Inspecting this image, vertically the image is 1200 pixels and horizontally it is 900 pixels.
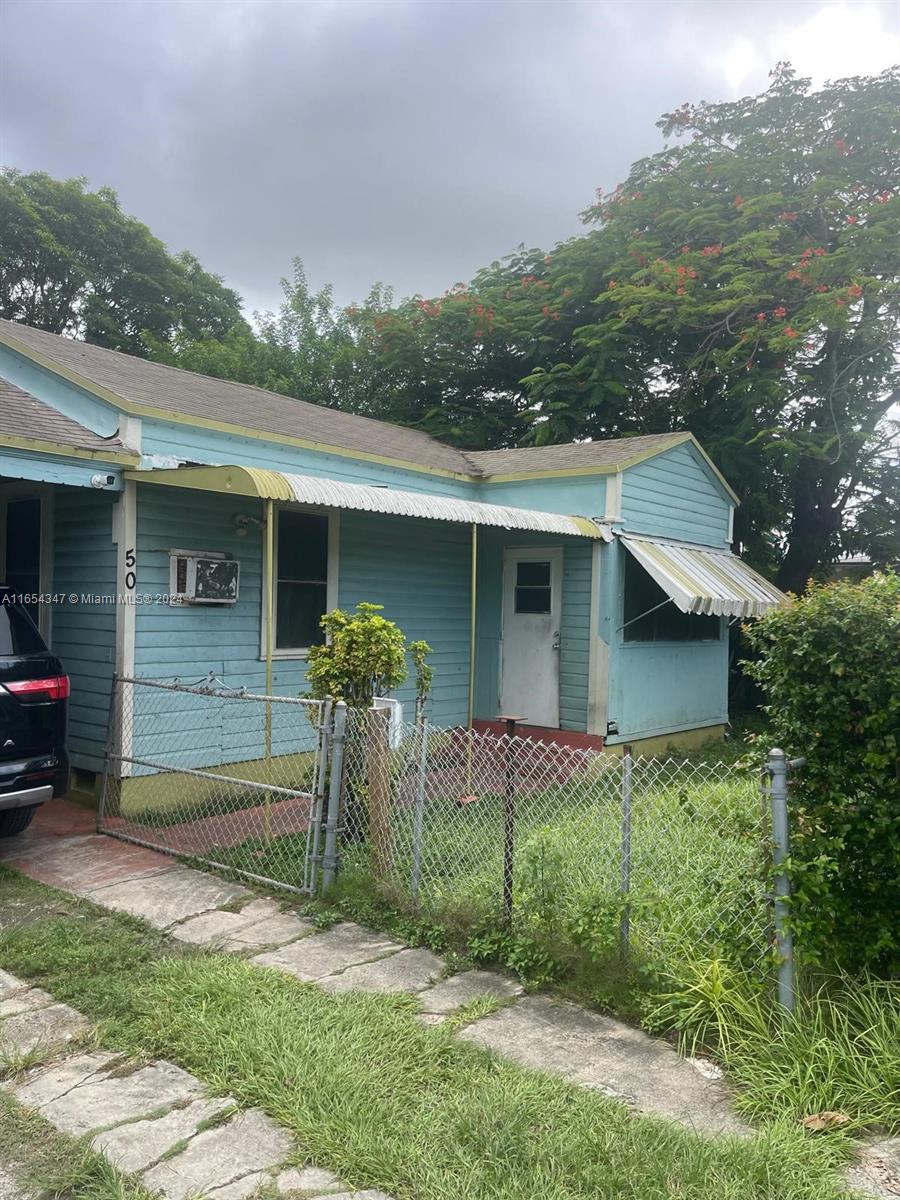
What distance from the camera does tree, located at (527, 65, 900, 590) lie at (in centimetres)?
1288

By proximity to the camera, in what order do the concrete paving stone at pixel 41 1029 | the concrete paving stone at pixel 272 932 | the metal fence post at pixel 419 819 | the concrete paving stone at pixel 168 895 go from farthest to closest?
the concrete paving stone at pixel 168 895
the metal fence post at pixel 419 819
the concrete paving stone at pixel 272 932
the concrete paving stone at pixel 41 1029

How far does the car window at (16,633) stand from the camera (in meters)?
5.15

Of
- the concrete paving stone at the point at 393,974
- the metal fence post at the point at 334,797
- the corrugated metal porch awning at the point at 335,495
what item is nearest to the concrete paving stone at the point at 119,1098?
the concrete paving stone at the point at 393,974

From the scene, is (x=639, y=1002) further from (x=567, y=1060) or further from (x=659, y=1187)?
(x=659, y=1187)

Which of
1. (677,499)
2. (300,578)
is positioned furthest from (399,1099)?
(677,499)

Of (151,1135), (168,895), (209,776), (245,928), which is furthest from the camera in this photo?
(209,776)

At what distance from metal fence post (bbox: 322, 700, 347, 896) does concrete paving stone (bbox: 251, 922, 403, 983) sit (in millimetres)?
411

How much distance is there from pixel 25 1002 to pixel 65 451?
12.7 feet

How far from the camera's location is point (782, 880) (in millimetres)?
3463

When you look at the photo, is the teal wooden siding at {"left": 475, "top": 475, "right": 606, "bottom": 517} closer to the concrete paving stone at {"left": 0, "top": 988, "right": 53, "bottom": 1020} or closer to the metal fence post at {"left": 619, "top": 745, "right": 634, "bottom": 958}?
the metal fence post at {"left": 619, "top": 745, "right": 634, "bottom": 958}

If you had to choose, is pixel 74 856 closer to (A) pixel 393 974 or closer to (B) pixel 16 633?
(B) pixel 16 633

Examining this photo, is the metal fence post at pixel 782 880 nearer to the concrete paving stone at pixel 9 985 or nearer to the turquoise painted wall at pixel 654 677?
the concrete paving stone at pixel 9 985

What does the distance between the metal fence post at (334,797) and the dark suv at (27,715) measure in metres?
1.84

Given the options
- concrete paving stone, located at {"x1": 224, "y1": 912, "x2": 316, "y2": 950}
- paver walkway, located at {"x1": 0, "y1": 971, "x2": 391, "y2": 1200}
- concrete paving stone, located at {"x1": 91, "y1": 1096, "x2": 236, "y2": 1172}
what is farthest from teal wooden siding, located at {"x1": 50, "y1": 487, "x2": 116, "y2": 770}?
concrete paving stone, located at {"x1": 91, "y1": 1096, "x2": 236, "y2": 1172}
